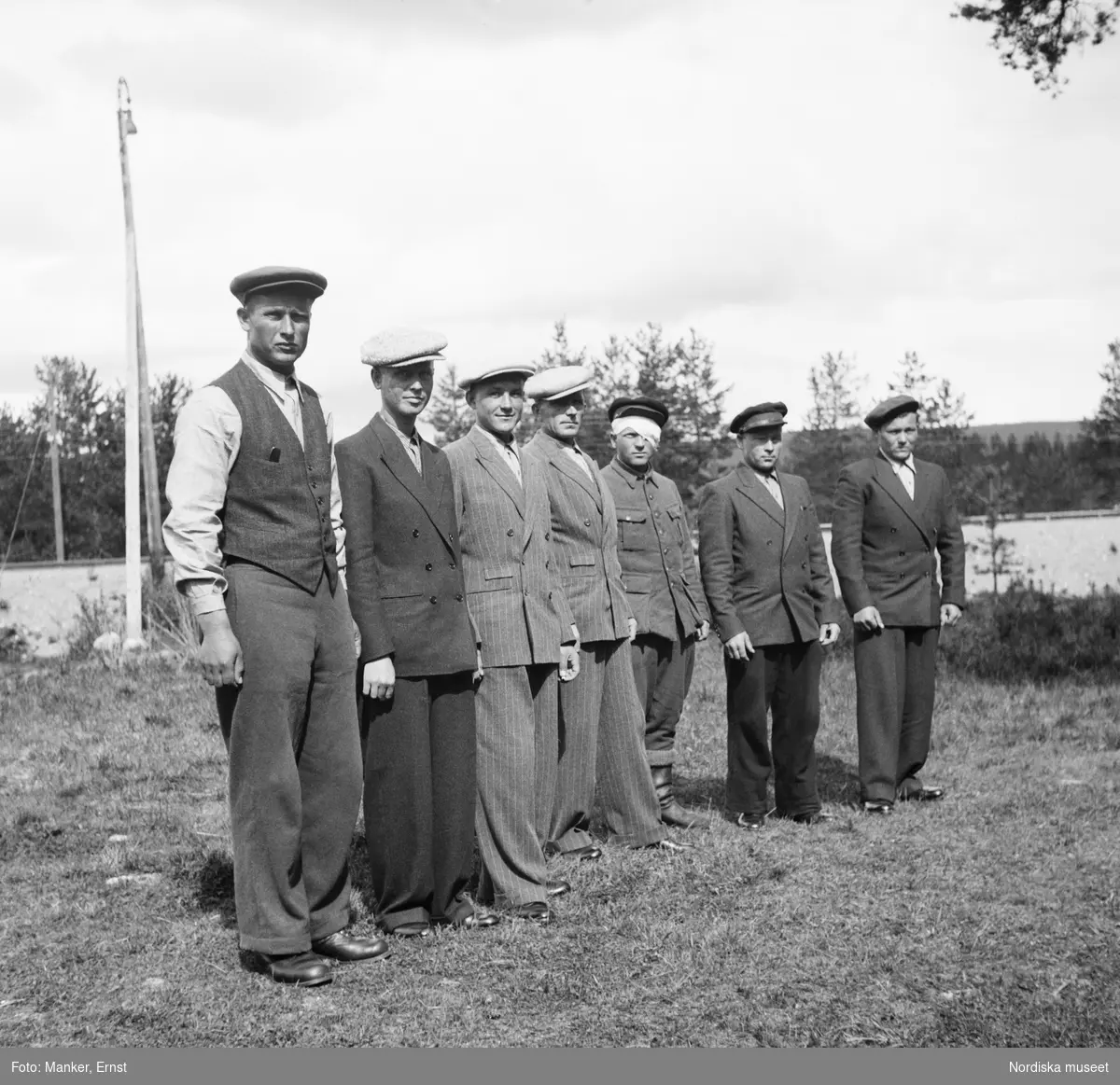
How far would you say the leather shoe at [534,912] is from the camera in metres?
5.29

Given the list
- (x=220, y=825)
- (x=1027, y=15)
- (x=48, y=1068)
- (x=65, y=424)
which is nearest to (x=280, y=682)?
(x=48, y=1068)

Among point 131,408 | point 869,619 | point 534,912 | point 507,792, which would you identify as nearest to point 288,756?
point 507,792

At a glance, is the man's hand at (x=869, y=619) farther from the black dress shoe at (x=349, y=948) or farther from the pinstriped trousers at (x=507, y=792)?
the black dress shoe at (x=349, y=948)

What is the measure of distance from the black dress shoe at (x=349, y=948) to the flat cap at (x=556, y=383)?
264cm

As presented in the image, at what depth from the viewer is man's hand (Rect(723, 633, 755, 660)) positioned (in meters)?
6.97

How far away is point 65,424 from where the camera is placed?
5412 centimetres

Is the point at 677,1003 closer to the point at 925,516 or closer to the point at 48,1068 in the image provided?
the point at 48,1068

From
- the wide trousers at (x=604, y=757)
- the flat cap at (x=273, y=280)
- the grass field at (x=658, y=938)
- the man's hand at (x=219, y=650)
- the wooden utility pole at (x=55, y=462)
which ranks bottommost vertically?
the grass field at (x=658, y=938)

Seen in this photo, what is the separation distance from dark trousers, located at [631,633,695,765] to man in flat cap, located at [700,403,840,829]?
10.9 inches

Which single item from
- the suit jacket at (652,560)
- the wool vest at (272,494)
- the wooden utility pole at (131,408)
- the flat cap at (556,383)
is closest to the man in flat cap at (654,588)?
the suit jacket at (652,560)

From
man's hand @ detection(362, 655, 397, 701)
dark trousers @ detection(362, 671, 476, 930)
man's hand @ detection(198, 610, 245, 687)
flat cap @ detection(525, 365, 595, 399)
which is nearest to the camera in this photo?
man's hand @ detection(198, 610, 245, 687)

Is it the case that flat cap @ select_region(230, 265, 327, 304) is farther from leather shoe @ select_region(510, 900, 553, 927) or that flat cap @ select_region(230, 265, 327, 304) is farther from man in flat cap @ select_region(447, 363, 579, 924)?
leather shoe @ select_region(510, 900, 553, 927)

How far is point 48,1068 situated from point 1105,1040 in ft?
10.0

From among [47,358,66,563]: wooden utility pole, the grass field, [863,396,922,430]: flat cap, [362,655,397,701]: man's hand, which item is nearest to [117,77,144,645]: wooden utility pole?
the grass field
